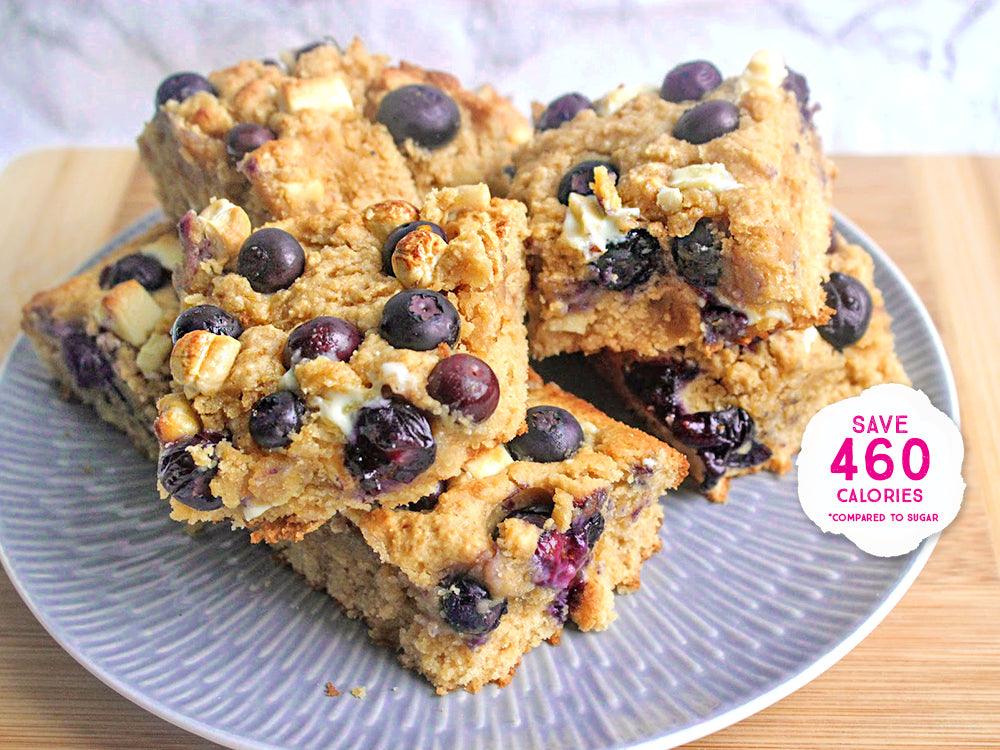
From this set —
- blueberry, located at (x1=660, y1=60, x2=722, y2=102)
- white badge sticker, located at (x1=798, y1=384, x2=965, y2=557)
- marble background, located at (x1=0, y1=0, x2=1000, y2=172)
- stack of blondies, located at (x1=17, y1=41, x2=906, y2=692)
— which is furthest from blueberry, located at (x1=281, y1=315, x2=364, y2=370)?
marble background, located at (x1=0, y1=0, x2=1000, y2=172)

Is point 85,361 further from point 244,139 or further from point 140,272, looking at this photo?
point 244,139

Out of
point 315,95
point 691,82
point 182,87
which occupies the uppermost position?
point 691,82

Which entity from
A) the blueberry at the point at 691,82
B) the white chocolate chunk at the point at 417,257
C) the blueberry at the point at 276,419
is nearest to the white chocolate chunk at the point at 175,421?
the blueberry at the point at 276,419

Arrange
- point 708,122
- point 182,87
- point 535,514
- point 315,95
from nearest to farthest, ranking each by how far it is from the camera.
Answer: point 535,514 → point 708,122 → point 315,95 → point 182,87

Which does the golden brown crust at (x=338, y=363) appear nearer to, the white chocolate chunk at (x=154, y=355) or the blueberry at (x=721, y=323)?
the white chocolate chunk at (x=154, y=355)

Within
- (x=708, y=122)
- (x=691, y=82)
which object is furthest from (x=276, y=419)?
(x=691, y=82)

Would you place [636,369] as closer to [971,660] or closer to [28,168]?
[971,660]
